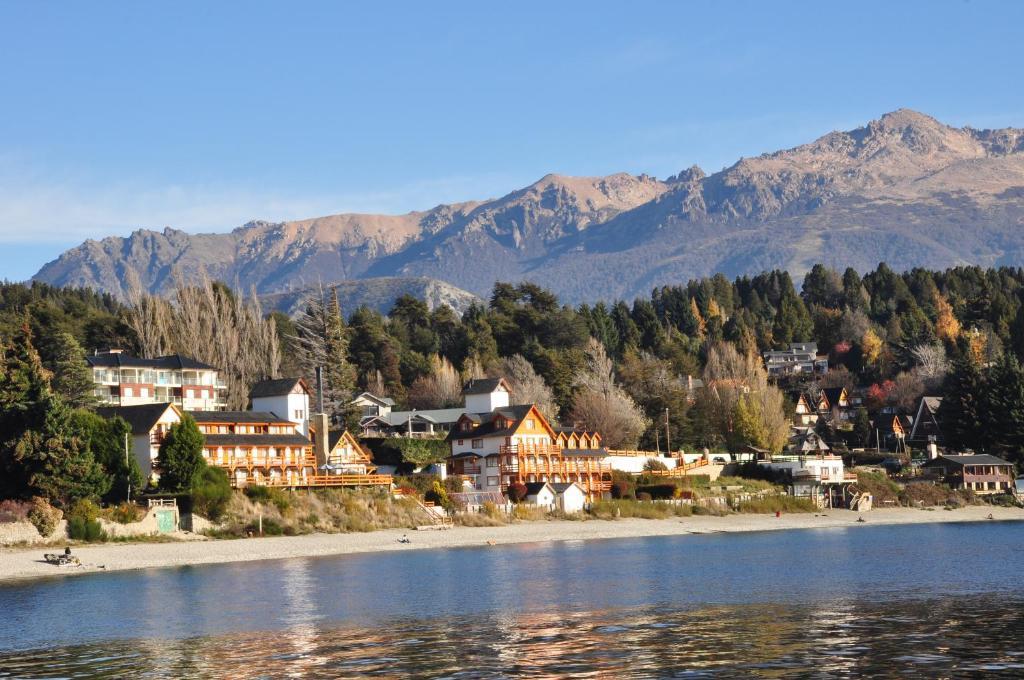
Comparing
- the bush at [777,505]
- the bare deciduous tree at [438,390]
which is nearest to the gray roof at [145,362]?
the bare deciduous tree at [438,390]

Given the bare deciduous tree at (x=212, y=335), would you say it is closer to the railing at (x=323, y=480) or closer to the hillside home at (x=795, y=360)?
the railing at (x=323, y=480)

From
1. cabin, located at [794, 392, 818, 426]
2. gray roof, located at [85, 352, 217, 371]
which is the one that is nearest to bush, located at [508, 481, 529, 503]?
gray roof, located at [85, 352, 217, 371]

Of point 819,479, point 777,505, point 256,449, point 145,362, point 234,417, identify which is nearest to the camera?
point 256,449

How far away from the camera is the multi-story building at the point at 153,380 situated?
3858 inches

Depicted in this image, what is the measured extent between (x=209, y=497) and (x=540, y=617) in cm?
3426

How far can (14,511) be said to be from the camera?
62688mm

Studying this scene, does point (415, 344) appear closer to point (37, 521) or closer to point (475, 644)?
point (37, 521)

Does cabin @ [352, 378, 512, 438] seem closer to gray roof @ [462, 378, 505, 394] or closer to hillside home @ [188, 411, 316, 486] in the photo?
gray roof @ [462, 378, 505, 394]

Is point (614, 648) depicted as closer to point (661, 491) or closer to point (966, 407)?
point (661, 491)

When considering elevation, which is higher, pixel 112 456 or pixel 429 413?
pixel 429 413

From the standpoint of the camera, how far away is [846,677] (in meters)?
30.0

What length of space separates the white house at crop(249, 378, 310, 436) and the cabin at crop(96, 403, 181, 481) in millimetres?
13049

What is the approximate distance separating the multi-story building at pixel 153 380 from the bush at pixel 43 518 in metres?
33.6

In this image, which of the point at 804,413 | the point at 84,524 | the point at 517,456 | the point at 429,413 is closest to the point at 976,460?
the point at 804,413
